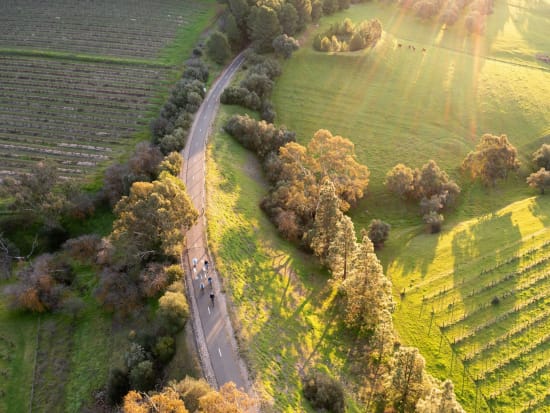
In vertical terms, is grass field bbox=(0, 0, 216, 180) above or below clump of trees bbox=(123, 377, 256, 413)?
below

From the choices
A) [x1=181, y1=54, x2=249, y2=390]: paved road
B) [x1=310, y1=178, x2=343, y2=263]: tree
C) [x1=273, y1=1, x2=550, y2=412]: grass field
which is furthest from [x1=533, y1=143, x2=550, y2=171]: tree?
[x1=181, y1=54, x2=249, y2=390]: paved road

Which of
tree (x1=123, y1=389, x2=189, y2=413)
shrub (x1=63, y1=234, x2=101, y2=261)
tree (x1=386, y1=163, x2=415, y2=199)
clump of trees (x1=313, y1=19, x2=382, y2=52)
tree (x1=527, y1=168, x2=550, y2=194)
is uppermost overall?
clump of trees (x1=313, y1=19, x2=382, y2=52)

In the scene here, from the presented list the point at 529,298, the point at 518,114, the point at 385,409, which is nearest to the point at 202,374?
the point at 385,409

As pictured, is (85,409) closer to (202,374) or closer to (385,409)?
(202,374)

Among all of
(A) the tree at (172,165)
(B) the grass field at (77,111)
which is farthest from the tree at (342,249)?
(A) the tree at (172,165)

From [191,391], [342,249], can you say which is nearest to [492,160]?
[342,249]

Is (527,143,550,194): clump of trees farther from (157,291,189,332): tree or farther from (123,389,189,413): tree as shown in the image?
(123,389,189,413): tree

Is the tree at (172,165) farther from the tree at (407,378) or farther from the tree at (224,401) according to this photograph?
the tree at (407,378)
